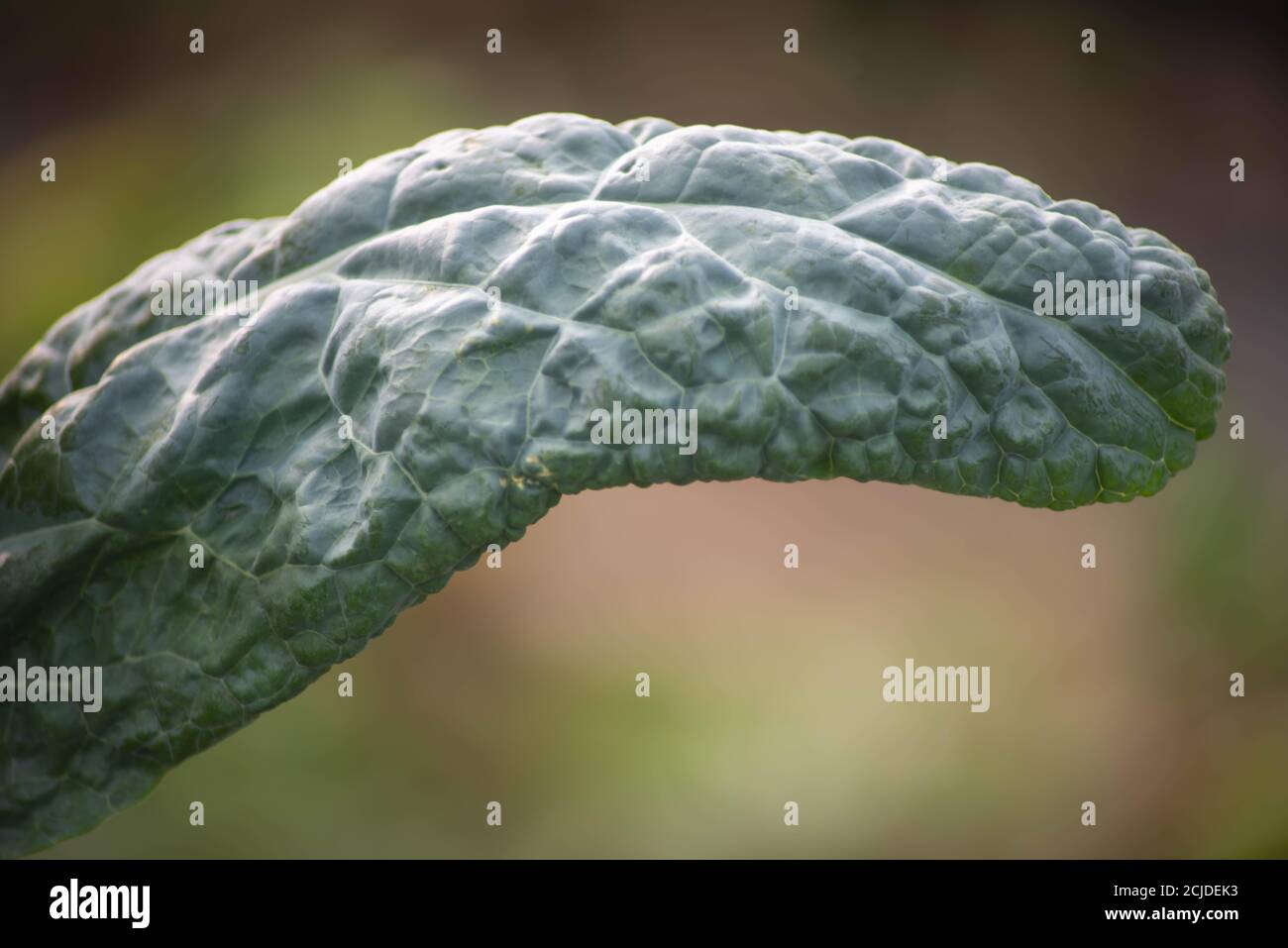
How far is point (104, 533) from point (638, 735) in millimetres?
1549

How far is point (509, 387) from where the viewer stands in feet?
2.72

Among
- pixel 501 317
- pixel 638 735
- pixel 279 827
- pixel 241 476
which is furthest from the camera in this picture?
pixel 638 735

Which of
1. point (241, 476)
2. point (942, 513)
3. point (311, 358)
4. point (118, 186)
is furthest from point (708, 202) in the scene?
point (118, 186)

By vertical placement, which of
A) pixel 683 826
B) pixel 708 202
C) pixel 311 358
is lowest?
pixel 683 826

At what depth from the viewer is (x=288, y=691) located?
0.90 metres

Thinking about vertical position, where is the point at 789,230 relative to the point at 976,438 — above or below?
above

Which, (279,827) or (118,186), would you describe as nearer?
(279,827)

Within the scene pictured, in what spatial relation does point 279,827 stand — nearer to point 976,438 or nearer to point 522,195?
point 522,195

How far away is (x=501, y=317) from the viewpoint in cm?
85

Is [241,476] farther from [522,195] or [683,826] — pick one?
[683,826]

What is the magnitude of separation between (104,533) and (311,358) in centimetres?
28

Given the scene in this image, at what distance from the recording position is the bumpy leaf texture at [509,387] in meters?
0.82

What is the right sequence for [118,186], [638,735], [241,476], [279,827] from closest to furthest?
[241,476], [279,827], [638,735], [118,186]

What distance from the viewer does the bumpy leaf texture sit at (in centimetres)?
82
